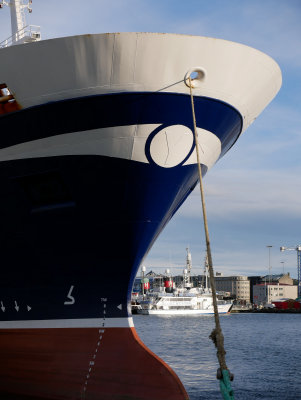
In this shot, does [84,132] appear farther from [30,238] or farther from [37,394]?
[37,394]

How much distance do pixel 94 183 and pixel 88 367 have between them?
340cm

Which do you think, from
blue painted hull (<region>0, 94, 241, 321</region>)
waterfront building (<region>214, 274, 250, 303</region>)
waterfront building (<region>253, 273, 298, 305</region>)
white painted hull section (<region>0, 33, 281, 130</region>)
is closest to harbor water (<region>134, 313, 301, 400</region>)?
blue painted hull (<region>0, 94, 241, 321</region>)

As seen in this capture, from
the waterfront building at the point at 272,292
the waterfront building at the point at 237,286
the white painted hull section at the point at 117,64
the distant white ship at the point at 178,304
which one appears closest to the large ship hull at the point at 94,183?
the white painted hull section at the point at 117,64

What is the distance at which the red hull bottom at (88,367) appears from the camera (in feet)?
33.1

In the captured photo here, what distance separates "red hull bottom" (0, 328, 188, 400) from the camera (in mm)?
10086

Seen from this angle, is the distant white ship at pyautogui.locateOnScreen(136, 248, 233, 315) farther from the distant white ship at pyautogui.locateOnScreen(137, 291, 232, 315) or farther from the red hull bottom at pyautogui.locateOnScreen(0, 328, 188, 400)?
the red hull bottom at pyautogui.locateOnScreen(0, 328, 188, 400)

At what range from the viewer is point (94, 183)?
996 cm

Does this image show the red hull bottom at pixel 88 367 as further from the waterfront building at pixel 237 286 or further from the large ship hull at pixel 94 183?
the waterfront building at pixel 237 286

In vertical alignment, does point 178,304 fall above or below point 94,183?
below

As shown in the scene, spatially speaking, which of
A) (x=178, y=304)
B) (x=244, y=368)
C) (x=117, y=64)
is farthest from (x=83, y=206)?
(x=178, y=304)

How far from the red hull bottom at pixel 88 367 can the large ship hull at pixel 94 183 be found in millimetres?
21

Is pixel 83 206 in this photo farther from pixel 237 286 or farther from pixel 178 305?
pixel 237 286

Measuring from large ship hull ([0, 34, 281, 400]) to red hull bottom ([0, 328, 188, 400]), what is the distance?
0.8 inches

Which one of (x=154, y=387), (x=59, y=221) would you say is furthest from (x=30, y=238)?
(x=154, y=387)
